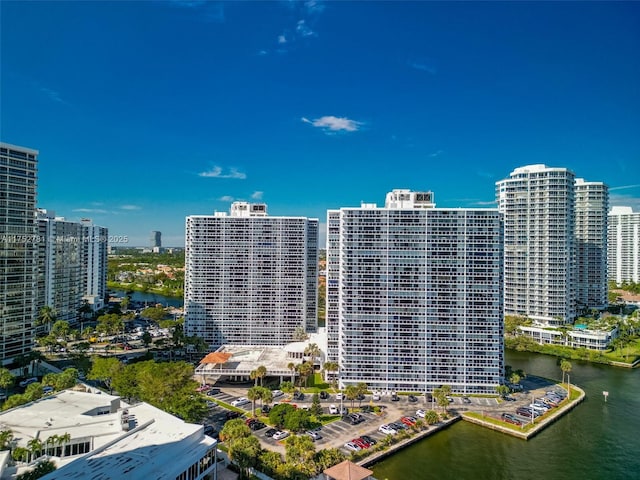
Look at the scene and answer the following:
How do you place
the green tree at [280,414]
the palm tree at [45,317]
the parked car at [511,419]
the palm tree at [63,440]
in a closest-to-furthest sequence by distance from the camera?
the palm tree at [63,440]
the green tree at [280,414]
the parked car at [511,419]
the palm tree at [45,317]

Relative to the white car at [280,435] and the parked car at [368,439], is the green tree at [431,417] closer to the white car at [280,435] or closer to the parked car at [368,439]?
the parked car at [368,439]

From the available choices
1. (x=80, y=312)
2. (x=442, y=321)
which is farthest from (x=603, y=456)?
(x=80, y=312)

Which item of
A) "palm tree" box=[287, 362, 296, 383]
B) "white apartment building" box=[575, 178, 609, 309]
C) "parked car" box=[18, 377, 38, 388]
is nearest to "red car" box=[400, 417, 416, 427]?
"palm tree" box=[287, 362, 296, 383]

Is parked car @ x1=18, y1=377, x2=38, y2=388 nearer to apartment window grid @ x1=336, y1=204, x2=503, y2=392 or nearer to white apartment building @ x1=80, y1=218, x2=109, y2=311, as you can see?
apartment window grid @ x1=336, y1=204, x2=503, y2=392

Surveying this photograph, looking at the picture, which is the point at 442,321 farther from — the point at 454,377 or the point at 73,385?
the point at 73,385

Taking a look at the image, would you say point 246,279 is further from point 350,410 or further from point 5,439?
point 5,439

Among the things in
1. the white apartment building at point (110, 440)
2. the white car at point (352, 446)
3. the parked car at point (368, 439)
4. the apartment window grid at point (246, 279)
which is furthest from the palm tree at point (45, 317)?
the parked car at point (368, 439)

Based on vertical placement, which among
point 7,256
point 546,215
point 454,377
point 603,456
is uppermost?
point 546,215
